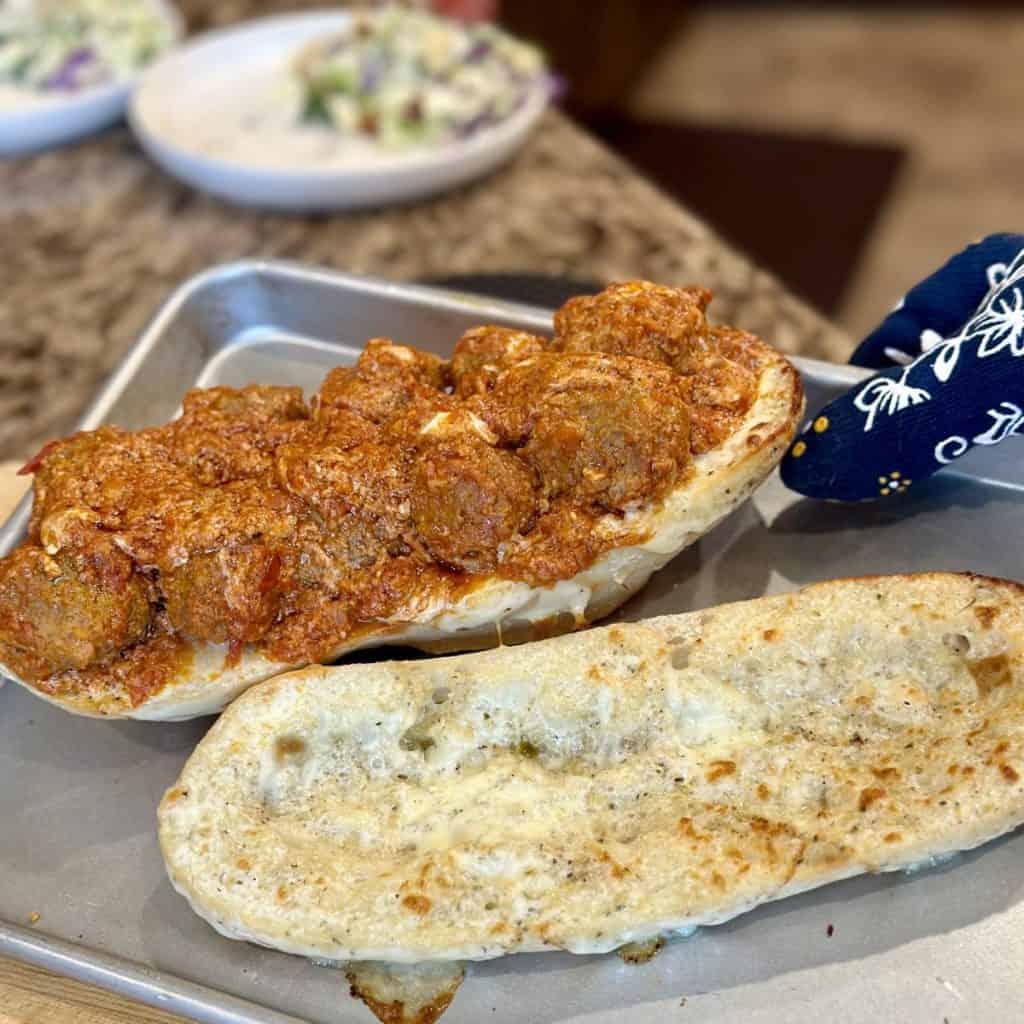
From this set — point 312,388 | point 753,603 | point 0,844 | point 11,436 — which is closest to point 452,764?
point 753,603

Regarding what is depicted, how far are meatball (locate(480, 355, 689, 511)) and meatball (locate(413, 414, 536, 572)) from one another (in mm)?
46

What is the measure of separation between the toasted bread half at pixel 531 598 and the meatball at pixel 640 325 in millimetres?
142

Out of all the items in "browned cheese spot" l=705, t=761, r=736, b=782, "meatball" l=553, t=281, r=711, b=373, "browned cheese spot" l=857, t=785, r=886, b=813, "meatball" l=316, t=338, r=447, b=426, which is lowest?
"browned cheese spot" l=857, t=785, r=886, b=813

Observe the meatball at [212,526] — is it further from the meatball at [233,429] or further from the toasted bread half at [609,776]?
the toasted bread half at [609,776]

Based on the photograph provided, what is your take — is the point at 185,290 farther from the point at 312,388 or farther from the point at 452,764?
the point at 452,764

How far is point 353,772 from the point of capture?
1.56 m

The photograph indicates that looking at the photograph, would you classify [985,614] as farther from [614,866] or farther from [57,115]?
[57,115]

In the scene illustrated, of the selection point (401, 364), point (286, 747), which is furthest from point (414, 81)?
point (286, 747)

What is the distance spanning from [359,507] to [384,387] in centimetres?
23

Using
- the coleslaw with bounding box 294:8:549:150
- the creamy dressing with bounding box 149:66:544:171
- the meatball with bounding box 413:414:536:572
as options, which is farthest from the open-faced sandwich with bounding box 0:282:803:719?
the coleslaw with bounding box 294:8:549:150

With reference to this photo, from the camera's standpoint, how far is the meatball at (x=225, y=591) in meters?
1.55

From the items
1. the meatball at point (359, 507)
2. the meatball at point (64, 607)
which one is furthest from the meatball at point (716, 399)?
the meatball at point (64, 607)

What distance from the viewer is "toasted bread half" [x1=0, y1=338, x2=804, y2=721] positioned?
160cm

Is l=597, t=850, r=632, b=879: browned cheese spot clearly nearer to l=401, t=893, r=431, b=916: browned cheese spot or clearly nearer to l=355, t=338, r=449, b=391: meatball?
l=401, t=893, r=431, b=916: browned cheese spot
